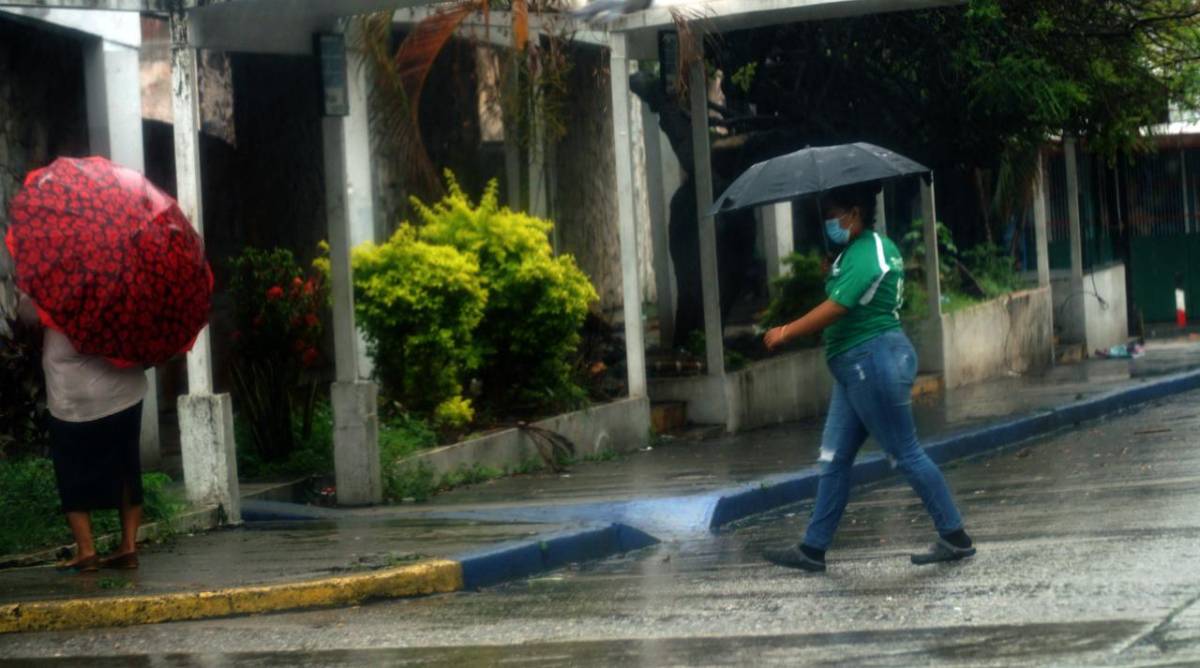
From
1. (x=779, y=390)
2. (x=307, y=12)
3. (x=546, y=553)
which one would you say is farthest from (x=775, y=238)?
(x=546, y=553)

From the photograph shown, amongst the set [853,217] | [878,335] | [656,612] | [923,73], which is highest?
[923,73]

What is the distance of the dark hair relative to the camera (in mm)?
8914

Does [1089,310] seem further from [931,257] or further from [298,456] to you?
[298,456]

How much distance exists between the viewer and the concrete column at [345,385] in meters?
11.3

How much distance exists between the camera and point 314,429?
483 inches

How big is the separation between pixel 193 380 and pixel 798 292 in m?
8.27

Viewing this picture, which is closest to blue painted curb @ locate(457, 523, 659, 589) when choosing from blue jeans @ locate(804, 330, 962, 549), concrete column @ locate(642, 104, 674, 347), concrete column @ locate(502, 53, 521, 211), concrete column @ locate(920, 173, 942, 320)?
blue jeans @ locate(804, 330, 962, 549)

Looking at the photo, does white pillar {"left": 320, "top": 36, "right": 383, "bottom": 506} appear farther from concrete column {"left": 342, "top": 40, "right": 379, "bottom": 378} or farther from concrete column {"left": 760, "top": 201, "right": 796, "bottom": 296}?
concrete column {"left": 760, "top": 201, "right": 796, "bottom": 296}

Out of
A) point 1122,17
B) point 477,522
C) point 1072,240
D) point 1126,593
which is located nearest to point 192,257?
point 477,522

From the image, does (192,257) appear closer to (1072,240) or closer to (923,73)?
(923,73)

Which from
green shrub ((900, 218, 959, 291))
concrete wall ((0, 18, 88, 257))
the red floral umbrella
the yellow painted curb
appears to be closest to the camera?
the yellow painted curb

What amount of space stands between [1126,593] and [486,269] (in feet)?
20.8

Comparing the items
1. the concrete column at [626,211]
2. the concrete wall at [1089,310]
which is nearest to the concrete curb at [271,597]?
the concrete column at [626,211]

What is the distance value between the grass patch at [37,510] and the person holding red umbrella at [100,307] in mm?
545
